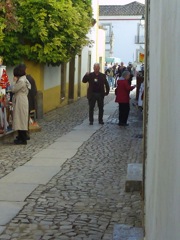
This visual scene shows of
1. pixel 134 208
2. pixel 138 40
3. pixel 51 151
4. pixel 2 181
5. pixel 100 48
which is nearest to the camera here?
pixel 134 208

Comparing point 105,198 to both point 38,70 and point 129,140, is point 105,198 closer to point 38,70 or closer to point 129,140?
point 129,140

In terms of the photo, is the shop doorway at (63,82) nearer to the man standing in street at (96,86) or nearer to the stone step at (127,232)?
the man standing in street at (96,86)

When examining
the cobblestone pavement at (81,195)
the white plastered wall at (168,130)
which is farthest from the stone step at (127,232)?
the white plastered wall at (168,130)

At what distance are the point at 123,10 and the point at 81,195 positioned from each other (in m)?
66.0

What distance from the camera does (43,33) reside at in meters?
16.8

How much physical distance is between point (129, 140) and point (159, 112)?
32.0 feet

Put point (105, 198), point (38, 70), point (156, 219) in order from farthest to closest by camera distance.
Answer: point (38, 70), point (105, 198), point (156, 219)

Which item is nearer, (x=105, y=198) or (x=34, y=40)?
(x=105, y=198)

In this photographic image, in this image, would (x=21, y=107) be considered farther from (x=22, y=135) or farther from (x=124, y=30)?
(x=124, y=30)

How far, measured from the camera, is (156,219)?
3.16m

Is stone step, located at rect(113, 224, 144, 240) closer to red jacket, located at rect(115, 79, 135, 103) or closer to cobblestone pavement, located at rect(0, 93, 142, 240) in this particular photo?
cobblestone pavement, located at rect(0, 93, 142, 240)

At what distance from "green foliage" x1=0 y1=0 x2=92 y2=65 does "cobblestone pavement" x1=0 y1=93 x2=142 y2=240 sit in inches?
179

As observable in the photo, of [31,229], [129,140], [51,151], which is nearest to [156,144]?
[31,229]

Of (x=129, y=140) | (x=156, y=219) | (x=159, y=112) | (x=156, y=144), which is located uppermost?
(x=159, y=112)
